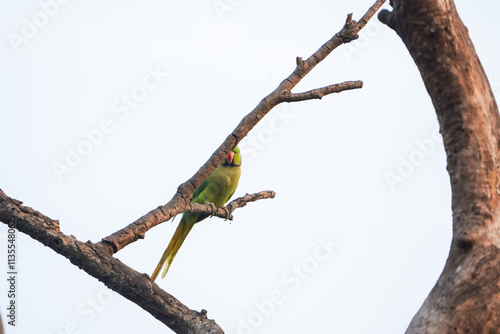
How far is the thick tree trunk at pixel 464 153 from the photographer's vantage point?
70.7 inches

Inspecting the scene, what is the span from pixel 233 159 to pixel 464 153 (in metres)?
4.46

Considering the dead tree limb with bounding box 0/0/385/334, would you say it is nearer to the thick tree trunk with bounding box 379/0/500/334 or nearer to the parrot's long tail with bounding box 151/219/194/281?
the thick tree trunk with bounding box 379/0/500/334

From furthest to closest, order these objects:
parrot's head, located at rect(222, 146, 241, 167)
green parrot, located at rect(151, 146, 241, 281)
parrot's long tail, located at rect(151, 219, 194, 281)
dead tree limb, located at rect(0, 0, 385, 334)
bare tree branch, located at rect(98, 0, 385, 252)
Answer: parrot's head, located at rect(222, 146, 241, 167)
green parrot, located at rect(151, 146, 241, 281)
parrot's long tail, located at rect(151, 219, 194, 281)
bare tree branch, located at rect(98, 0, 385, 252)
dead tree limb, located at rect(0, 0, 385, 334)

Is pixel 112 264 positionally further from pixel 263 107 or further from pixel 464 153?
pixel 464 153

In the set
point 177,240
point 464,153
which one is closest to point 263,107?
point 464,153

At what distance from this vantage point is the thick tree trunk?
1.80m

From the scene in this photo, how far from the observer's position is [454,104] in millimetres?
1839

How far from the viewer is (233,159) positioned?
6215 mm

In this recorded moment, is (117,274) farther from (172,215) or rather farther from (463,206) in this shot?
(463,206)

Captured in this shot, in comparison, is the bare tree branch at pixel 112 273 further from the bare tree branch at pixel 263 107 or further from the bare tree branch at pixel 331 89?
the bare tree branch at pixel 331 89

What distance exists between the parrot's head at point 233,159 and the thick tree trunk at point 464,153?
171 inches

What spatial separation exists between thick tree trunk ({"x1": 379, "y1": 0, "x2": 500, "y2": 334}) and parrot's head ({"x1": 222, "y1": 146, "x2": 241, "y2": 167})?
14.3 ft

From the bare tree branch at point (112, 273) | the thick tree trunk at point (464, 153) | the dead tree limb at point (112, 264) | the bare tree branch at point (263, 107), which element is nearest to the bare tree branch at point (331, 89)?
the bare tree branch at point (263, 107)

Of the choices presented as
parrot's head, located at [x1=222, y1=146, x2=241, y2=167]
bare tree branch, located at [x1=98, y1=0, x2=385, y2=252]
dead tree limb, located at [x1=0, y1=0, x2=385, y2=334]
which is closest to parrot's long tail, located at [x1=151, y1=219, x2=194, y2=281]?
parrot's head, located at [x1=222, y1=146, x2=241, y2=167]
